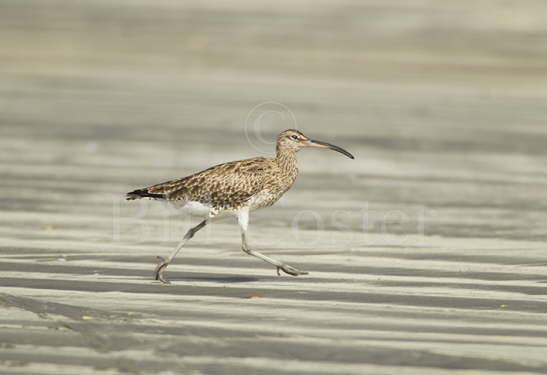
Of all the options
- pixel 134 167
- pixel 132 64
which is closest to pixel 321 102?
pixel 132 64

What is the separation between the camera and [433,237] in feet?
47.6

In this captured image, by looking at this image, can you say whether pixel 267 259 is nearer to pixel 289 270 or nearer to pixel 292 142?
pixel 289 270

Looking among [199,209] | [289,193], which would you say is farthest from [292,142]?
[289,193]

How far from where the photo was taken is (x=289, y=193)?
1794cm

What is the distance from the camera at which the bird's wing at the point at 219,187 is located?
12.0 meters

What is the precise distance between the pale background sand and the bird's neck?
39.4 inches

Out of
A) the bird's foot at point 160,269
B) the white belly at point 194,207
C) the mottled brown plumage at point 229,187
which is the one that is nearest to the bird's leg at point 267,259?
the mottled brown plumage at point 229,187

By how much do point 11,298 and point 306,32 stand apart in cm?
3053

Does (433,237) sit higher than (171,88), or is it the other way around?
(171,88)

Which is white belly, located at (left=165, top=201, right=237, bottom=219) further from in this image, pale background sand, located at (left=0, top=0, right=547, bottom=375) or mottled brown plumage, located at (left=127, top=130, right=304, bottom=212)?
pale background sand, located at (left=0, top=0, right=547, bottom=375)

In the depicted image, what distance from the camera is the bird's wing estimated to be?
1196cm

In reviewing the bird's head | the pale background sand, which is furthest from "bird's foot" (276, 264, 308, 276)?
the bird's head

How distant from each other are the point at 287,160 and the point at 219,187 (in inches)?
34.0

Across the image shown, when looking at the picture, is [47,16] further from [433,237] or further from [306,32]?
[433,237]
